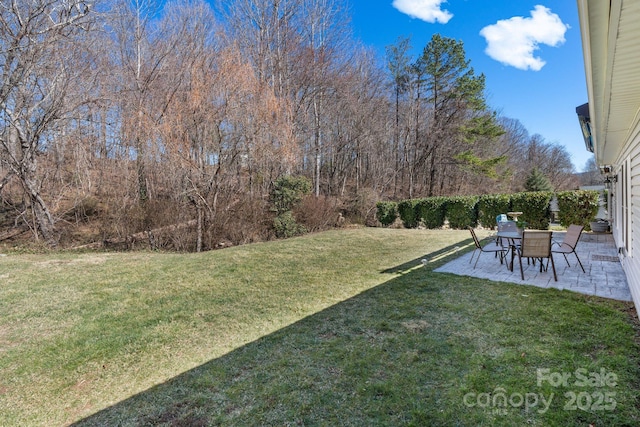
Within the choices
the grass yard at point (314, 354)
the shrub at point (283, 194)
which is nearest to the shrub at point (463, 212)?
the shrub at point (283, 194)

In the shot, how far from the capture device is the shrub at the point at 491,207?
10078 millimetres

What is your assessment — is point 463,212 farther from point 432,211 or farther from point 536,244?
point 536,244

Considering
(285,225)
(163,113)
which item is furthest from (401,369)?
(163,113)

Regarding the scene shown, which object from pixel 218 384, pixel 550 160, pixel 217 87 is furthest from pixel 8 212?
pixel 550 160

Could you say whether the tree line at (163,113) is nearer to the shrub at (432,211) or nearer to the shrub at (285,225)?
the shrub at (285,225)

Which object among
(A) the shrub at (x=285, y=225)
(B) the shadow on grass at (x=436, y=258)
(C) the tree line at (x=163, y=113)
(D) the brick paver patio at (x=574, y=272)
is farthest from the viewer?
(A) the shrub at (x=285, y=225)

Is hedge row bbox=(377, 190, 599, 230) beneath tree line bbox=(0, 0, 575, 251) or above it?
beneath

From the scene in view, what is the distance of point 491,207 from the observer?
34.2ft

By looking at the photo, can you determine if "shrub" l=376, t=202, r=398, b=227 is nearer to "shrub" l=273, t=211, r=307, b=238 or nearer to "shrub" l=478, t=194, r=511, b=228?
"shrub" l=478, t=194, r=511, b=228

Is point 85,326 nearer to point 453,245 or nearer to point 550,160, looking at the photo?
point 453,245

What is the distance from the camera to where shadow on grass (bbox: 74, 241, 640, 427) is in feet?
6.31

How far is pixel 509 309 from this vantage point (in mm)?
3477

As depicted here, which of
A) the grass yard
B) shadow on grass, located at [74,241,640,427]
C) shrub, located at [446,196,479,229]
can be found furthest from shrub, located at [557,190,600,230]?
shadow on grass, located at [74,241,640,427]

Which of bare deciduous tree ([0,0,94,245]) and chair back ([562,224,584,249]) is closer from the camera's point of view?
chair back ([562,224,584,249])
